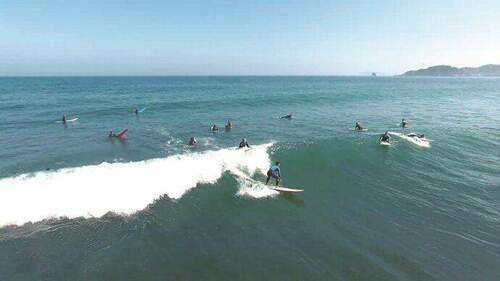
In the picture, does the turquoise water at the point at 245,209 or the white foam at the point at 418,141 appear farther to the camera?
the white foam at the point at 418,141

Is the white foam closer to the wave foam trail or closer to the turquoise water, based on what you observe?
the turquoise water

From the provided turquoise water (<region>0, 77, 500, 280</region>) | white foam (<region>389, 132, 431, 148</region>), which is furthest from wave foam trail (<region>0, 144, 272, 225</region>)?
white foam (<region>389, 132, 431, 148</region>)

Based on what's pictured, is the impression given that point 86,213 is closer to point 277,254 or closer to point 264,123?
point 277,254

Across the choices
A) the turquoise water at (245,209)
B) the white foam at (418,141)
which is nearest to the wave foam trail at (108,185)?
the turquoise water at (245,209)

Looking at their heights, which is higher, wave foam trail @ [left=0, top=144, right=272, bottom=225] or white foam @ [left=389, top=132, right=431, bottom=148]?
white foam @ [left=389, top=132, right=431, bottom=148]

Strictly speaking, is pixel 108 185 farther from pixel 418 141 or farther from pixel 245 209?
pixel 418 141

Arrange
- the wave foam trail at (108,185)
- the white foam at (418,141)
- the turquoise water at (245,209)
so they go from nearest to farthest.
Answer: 1. the turquoise water at (245,209)
2. the wave foam trail at (108,185)
3. the white foam at (418,141)

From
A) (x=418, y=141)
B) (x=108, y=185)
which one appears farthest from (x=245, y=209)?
(x=418, y=141)

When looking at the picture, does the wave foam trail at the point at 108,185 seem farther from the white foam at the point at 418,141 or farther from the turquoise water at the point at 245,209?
the white foam at the point at 418,141
